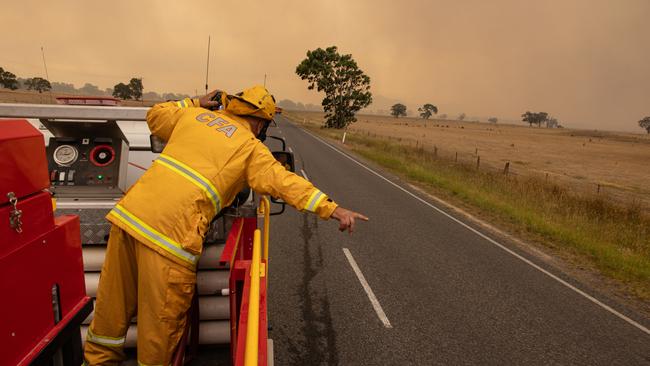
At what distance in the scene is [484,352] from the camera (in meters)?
4.43

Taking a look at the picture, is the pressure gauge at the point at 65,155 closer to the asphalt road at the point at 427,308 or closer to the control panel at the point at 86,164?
the control panel at the point at 86,164

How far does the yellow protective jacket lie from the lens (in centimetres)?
240

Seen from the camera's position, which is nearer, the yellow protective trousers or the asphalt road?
the yellow protective trousers

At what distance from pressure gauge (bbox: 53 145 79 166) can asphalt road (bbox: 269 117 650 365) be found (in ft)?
9.26

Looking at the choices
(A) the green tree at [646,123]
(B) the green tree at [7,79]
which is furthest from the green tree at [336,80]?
(A) the green tree at [646,123]

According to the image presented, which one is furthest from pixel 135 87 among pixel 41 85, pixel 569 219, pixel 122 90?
pixel 569 219

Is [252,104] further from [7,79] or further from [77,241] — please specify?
[7,79]

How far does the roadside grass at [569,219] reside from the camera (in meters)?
7.82

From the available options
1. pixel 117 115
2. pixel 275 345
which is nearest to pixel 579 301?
pixel 275 345

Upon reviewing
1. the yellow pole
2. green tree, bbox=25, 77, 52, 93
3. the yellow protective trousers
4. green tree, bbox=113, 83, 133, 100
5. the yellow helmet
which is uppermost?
green tree, bbox=113, 83, 133, 100

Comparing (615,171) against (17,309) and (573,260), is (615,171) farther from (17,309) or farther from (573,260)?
(17,309)

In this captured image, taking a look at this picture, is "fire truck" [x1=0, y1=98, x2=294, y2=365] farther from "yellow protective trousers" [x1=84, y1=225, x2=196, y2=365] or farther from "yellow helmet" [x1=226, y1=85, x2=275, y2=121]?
"yellow helmet" [x1=226, y1=85, x2=275, y2=121]

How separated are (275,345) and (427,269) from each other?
3.42 metres

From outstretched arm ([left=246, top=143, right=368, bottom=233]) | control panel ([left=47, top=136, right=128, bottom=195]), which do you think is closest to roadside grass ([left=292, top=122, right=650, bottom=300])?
outstretched arm ([left=246, top=143, right=368, bottom=233])
